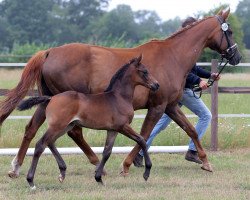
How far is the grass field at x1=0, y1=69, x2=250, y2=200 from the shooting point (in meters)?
6.66

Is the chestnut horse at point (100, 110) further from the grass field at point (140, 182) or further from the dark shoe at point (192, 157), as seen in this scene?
the dark shoe at point (192, 157)

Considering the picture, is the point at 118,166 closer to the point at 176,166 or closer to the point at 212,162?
the point at 176,166

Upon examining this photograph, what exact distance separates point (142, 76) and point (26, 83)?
4.74 ft

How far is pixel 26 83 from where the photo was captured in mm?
7711

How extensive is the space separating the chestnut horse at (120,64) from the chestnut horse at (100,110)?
0.41 metres

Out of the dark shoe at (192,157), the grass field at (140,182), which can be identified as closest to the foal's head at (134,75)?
the grass field at (140,182)

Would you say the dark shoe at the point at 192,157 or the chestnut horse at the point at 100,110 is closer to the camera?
the chestnut horse at the point at 100,110

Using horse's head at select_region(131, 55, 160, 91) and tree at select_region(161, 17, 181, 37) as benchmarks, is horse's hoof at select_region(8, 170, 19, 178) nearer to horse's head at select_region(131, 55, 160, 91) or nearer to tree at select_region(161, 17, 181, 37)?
horse's head at select_region(131, 55, 160, 91)

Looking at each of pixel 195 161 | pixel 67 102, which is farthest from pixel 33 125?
pixel 195 161

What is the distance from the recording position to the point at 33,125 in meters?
7.77

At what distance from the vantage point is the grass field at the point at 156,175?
6.66 m

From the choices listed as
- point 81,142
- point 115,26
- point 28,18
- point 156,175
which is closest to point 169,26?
point 115,26

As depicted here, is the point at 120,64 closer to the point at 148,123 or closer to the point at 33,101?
the point at 148,123

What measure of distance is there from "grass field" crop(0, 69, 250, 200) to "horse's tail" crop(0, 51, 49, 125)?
0.85 meters
